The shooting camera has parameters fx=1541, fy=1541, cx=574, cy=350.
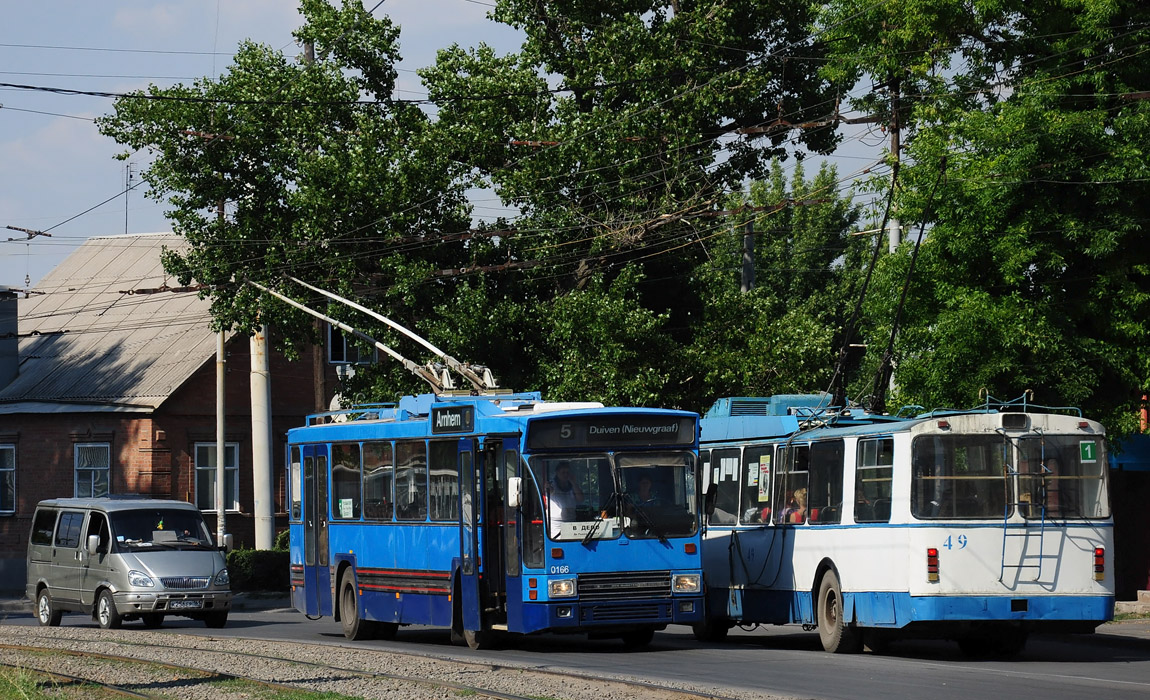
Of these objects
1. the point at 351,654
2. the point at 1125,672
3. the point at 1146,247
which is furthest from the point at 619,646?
the point at 1146,247

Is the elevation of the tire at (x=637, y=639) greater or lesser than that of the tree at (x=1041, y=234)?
lesser

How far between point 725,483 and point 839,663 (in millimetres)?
5077

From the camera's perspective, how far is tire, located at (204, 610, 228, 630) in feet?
78.3

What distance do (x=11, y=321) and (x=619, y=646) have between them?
34675 millimetres

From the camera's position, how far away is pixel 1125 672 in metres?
14.6

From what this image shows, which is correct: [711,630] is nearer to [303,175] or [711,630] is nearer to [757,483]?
[757,483]

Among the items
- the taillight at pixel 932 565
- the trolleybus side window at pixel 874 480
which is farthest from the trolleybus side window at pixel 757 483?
the taillight at pixel 932 565

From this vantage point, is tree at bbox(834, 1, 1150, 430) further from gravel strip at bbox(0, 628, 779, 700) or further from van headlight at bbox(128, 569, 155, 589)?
van headlight at bbox(128, 569, 155, 589)

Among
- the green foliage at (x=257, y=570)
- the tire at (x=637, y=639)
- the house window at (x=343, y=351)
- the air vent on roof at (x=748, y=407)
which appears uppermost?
the house window at (x=343, y=351)

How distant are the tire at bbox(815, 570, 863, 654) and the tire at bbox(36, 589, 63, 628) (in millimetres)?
13602

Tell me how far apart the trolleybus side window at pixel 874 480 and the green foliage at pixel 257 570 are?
21694mm

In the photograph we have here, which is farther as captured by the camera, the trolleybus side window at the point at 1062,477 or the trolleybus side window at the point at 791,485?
the trolleybus side window at the point at 791,485

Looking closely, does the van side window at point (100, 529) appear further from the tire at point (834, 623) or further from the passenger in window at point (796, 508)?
the tire at point (834, 623)

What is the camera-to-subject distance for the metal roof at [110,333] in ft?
146
